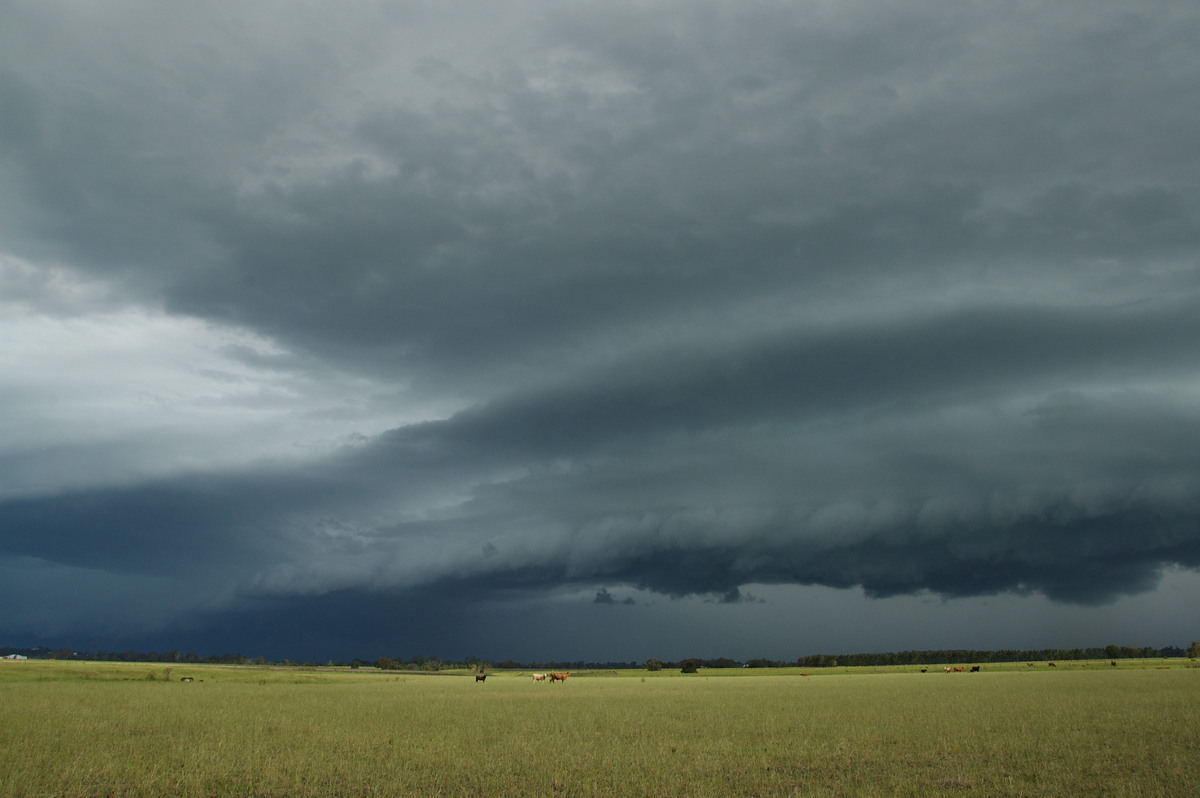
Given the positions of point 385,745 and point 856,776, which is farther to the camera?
point 385,745

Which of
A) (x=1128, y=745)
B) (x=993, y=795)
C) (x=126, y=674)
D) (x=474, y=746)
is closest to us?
(x=993, y=795)

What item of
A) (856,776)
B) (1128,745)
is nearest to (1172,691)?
(1128,745)

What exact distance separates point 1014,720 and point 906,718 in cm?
472

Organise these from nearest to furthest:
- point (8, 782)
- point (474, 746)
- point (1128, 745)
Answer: point (8, 782), point (1128, 745), point (474, 746)

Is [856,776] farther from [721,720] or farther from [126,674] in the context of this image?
[126,674]

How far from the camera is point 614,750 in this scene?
2670cm

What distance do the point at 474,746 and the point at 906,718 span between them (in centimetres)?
2184

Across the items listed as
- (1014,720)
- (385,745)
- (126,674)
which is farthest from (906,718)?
(126,674)

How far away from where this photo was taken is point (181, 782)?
2112cm

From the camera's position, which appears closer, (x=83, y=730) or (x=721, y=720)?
(x=83, y=730)

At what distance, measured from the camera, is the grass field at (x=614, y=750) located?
2014cm

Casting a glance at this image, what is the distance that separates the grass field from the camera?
66.1ft

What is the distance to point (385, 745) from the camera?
28922 millimetres

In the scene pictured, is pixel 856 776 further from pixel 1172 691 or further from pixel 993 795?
pixel 1172 691
